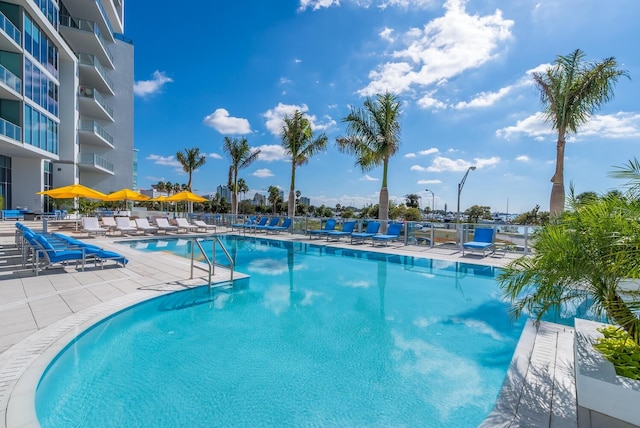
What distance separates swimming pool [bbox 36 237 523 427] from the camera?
9.83ft

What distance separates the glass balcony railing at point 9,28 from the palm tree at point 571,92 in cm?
2479

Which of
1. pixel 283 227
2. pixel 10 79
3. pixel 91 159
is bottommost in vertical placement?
pixel 283 227

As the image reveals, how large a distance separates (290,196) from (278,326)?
1544 cm

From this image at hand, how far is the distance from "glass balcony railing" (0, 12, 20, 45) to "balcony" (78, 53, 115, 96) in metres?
9.06

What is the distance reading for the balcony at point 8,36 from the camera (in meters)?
15.6

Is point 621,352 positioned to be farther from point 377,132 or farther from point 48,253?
point 377,132

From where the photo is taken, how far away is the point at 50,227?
17859 mm

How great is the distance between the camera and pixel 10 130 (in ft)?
54.2

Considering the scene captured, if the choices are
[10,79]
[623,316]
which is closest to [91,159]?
[10,79]

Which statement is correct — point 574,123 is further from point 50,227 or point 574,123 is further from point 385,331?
point 50,227

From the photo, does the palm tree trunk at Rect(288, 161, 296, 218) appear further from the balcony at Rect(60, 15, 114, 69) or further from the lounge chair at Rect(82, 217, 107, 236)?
the balcony at Rect(60, 15, 114, 69)

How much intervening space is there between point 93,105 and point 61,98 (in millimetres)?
3767

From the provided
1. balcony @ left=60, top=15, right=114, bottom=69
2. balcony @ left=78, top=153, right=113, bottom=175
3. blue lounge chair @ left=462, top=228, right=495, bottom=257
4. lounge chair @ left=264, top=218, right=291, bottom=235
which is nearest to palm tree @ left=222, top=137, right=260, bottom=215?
lounge chair @ left=264, top=218, right=291, bottom=235

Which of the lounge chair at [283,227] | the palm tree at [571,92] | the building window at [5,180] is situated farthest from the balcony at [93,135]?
A: the palm tree at [571,92]
